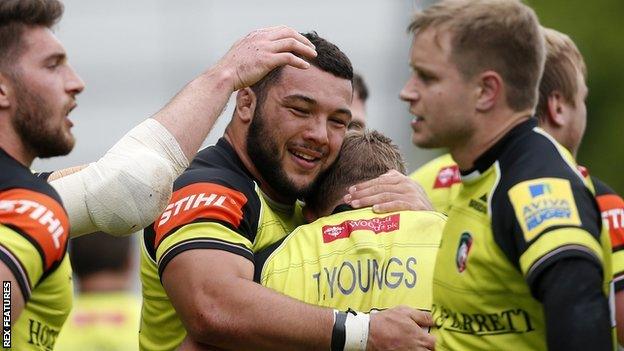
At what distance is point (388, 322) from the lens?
512cm

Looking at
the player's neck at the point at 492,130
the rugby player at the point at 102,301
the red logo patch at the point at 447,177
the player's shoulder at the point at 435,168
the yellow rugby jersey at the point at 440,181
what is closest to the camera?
the player's neck at the point at 492,130

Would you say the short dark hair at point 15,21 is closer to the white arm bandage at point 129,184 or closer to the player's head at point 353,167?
the white arm bandage at point 129,184

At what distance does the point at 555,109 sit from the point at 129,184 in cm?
197

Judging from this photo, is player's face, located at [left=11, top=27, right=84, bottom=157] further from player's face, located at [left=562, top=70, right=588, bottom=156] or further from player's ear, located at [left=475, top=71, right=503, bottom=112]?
player's face, located at [left=562, top=70, right=588, bottom=156]

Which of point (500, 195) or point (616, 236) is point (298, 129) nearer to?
point (616, 236)

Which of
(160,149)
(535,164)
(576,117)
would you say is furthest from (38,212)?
(576,117)

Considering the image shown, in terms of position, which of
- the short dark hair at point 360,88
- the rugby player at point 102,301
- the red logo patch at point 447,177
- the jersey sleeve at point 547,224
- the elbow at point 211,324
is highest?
the short dark hair at point 360,88

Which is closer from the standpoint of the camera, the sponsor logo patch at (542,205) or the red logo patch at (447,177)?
the sponsor logo patch at (542,205)

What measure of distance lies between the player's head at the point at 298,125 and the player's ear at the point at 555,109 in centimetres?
87

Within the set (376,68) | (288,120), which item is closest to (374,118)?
(376,68)

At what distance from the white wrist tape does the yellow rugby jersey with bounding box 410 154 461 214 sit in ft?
6.62

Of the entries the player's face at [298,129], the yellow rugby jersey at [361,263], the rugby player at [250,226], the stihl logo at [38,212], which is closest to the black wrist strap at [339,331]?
the rugby player at [250,226]

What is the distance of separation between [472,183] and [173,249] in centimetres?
126

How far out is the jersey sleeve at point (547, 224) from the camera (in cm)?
428
